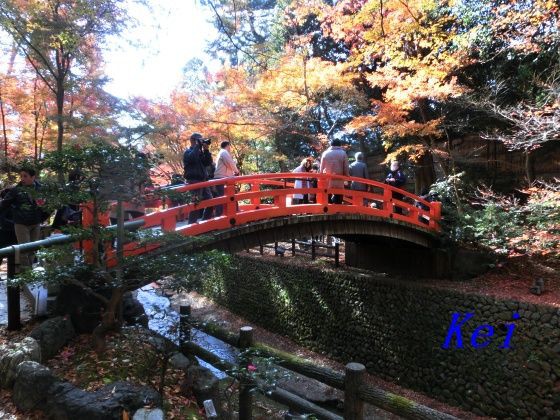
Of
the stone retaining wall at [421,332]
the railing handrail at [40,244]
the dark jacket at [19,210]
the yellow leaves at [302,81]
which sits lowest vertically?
the stone retaining wall at [421,332]

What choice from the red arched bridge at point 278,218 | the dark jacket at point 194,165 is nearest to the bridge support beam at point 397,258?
the red arched bridge at point 278,218

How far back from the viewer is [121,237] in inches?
142

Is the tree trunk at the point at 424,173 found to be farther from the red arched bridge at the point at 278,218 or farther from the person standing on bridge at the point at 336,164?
the person standing on bridge at the point at 336,164

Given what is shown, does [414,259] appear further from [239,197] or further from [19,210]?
[19,210]

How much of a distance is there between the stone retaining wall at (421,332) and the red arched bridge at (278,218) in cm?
77

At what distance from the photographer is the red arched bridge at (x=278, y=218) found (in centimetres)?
530

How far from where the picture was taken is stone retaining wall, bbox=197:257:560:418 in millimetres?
6512

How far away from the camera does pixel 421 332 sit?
8.27m

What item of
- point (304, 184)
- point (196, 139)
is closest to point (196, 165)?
point (196, 139)

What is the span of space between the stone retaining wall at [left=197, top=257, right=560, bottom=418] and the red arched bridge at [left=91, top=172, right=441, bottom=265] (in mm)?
769

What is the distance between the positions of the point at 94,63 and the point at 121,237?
31.6ft

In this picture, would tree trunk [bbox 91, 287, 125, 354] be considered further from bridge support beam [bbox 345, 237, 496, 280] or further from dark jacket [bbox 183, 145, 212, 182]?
bridge support beam [bbox 345, 237, 496, 280]

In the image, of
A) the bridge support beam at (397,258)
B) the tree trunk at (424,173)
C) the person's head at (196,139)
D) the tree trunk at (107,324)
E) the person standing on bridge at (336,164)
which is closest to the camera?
the tree trunk at (107,324)

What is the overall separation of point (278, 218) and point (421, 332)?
440 centimetres
